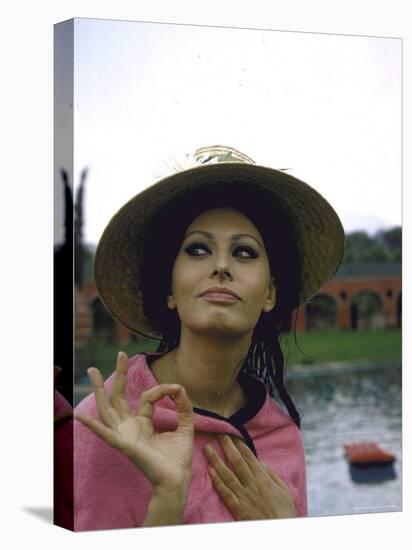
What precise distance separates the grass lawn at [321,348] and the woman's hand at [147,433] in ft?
0.23

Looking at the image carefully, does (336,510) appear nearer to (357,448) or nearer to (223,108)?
(357,448)

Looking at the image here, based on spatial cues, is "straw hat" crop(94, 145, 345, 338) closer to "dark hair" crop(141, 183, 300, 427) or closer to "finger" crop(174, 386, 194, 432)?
"dark hair" crop(141, 183, 300, 427)

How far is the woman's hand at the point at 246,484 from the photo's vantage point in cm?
1152

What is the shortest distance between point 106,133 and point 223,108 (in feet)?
2.47

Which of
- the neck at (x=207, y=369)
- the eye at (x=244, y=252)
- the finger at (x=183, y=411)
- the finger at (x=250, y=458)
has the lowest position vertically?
the finger at (x=250, y=458)

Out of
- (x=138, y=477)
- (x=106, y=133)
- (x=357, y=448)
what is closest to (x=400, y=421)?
(x=357, y=448)

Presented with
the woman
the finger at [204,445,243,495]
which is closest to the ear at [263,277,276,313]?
the woman

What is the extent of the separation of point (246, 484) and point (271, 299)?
1085mm

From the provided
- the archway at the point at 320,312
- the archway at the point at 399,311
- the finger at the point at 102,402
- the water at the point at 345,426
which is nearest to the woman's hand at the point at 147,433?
the finger at the point at 102,402

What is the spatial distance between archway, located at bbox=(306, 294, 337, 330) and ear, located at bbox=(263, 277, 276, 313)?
0.32 metres

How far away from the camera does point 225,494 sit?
455 inches

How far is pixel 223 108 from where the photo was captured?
455 inches

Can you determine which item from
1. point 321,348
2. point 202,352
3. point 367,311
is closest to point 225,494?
point 202,352

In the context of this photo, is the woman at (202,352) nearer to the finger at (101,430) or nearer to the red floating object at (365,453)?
the finger at (101,430)
